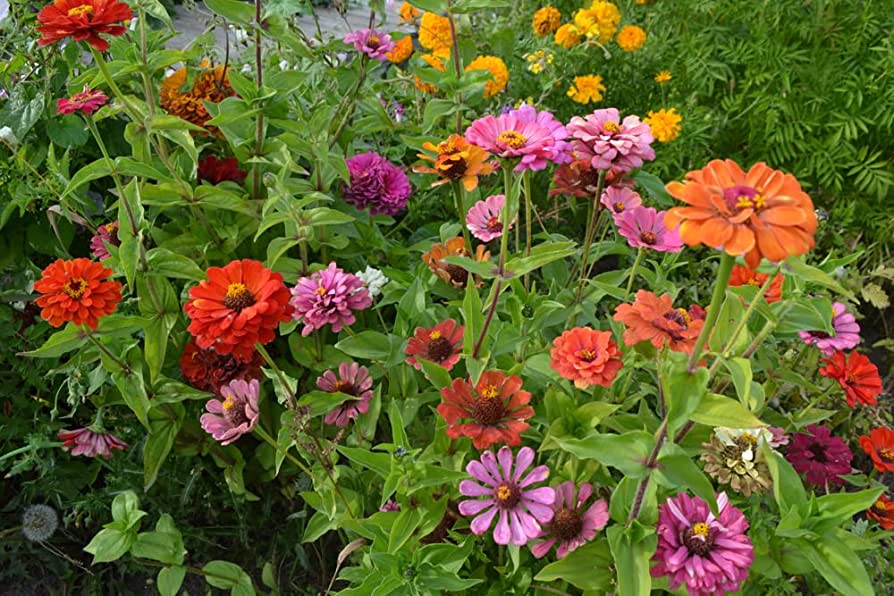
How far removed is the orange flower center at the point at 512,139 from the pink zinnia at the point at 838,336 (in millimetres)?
592

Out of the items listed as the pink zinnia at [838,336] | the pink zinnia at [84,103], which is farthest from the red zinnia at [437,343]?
the pink zinnia at [84,103]

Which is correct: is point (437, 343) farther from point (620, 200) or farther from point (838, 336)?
point (838, 336)

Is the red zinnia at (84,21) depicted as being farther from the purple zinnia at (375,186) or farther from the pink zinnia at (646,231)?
the pink zinnia at (646,231)

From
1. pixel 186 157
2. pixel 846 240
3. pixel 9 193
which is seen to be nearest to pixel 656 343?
pixel 186 157

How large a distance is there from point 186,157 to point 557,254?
0.84m

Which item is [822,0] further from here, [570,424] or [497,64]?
[570,424]

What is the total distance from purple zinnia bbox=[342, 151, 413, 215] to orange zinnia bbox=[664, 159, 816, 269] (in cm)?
93

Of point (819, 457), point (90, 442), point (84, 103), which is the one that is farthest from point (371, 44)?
point (819, 457)

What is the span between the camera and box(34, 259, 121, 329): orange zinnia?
1.19 meters

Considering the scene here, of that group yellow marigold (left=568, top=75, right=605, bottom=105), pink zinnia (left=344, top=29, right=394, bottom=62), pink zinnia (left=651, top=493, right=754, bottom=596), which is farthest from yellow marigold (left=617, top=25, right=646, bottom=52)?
pink zinnia (left=651, top=493, right=754, bottom=596)

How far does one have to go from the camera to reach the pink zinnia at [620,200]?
1.36 metres

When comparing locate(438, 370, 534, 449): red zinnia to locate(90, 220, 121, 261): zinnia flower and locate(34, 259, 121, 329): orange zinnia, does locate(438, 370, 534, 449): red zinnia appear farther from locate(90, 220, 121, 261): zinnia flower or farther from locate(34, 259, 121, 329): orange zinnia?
locate(90, 220, 121, 261): zinnia flower

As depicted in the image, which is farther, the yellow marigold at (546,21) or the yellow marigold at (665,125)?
the yellow marigold at (546,21)

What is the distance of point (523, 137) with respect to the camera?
1.14 metres
